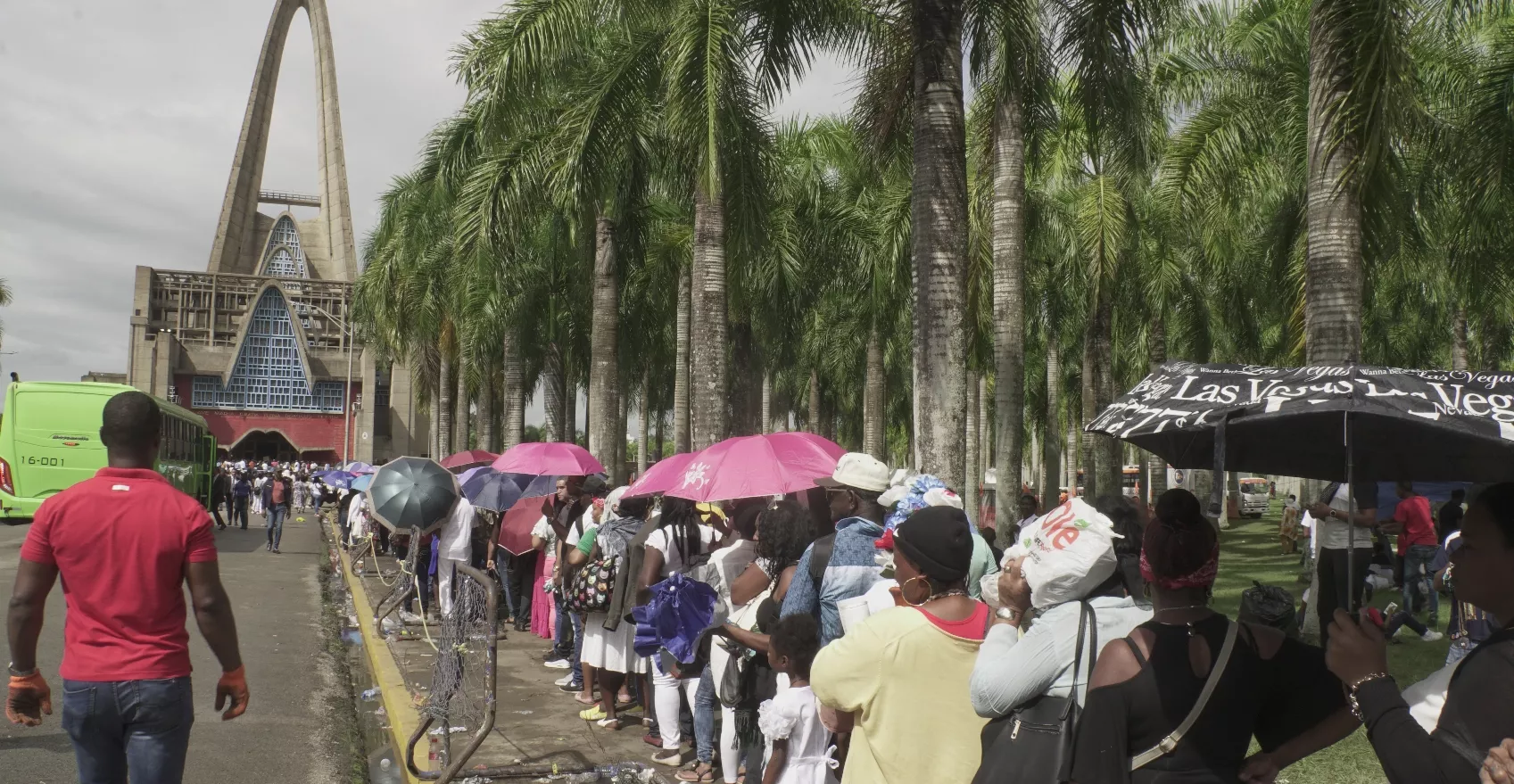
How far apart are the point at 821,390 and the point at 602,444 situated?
25.7 metres

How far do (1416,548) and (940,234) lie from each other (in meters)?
7.72

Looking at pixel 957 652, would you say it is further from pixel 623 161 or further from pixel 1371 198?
pixel 623 161

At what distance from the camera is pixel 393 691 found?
30.4ft

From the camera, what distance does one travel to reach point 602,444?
736 inches

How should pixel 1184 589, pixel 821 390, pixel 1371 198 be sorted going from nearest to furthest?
A: pixel 1184 589
pixel 1371 198
pixel 821 390

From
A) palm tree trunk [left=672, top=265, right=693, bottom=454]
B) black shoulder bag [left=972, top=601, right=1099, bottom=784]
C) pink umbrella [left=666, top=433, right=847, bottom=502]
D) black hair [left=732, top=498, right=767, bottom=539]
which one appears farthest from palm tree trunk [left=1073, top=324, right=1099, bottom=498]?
black shoulder bag [left=972, top=601, right=1099, bottom=784]

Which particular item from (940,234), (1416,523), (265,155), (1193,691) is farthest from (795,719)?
(265,155)

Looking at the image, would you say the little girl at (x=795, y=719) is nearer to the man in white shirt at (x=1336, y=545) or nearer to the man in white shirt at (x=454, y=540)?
the man in white shirt at (x=1336, y=545)

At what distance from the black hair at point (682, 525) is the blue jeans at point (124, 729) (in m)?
3.76

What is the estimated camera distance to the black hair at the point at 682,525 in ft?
25.3

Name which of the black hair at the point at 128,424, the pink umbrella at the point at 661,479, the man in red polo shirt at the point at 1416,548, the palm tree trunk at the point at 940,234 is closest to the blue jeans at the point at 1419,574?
the man in red polo shirt at the point at 1416,548

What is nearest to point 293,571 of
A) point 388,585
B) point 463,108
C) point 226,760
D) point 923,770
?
point 388,585

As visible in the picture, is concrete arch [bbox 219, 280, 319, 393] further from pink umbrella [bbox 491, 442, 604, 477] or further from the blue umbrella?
pink umbrella [bbox 491, 442, 604, 477]

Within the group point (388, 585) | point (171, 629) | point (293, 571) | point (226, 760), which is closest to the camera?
point (171, 629)
